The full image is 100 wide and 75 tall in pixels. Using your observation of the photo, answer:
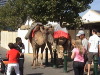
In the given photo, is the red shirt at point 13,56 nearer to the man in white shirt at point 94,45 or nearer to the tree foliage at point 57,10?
the man in white shirt at point 94,45

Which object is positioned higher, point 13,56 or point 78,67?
point 13,56

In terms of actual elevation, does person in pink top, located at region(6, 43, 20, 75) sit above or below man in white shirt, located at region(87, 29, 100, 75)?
below

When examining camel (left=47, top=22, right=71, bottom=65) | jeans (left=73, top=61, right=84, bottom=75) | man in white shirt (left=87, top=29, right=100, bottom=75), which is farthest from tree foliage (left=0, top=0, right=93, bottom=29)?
jeans (left=73, top=61, right=84, bottom=75)

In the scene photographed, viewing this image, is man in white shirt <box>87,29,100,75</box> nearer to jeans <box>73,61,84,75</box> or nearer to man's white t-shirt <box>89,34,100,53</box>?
man's white t-shirt <box>89,34,100,53</box>

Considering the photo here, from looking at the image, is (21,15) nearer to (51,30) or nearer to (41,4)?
(41,4)

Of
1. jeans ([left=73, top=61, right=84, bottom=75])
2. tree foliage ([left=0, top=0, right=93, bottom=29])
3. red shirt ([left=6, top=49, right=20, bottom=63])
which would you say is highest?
tree foliage ([left=0, top=0, right=93, bottom=29])

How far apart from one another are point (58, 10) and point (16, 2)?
53.8 ft

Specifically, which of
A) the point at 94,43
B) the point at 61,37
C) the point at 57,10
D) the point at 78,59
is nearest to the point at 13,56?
the point at 78,59

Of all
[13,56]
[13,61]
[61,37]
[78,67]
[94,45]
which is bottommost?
[78,67]

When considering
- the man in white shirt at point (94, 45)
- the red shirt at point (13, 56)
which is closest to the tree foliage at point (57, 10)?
the man in white shirt at point (94, 45)

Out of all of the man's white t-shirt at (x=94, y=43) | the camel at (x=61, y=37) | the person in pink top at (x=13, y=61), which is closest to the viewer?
the person in pink top at (x=13, y=61)

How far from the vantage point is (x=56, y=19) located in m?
20.4

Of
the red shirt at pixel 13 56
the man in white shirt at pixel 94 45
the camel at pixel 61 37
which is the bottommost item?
the red shirt at pixel 13 56

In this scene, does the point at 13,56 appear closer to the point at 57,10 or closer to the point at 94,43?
the point at 94,43
